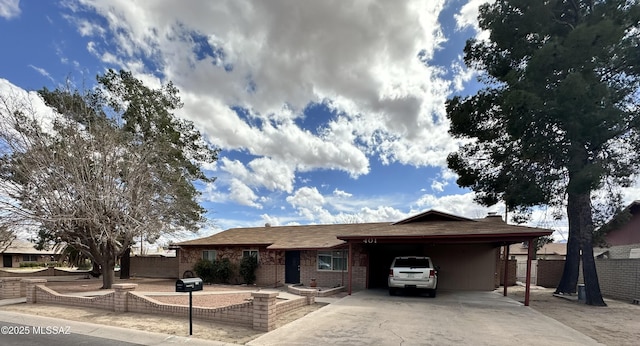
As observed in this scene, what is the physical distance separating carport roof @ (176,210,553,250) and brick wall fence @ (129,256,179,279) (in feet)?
Result: 11.2

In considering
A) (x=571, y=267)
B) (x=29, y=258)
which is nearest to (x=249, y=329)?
(x=571, y=267)

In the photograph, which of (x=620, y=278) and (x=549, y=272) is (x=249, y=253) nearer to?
(x=549, y=272)

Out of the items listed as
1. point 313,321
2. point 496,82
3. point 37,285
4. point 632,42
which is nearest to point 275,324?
point 313,321

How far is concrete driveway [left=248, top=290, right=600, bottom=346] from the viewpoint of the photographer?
6406 millimetres

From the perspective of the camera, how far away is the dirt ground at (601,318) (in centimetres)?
740

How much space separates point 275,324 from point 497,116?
43.9 feet

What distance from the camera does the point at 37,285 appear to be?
1114 cm

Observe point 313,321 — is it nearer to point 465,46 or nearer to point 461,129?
point 461,129

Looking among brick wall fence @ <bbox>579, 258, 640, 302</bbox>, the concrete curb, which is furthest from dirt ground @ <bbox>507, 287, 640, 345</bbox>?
the concrete curb

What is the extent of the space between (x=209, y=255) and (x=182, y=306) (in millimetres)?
11346

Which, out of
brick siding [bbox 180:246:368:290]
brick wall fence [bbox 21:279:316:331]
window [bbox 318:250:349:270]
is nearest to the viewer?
brick wall fence [bbox 21:279:316:331]

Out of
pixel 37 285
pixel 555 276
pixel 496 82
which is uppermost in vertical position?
pixel 496 82

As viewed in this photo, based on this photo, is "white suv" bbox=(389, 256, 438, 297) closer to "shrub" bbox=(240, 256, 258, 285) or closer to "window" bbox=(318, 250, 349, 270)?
"window" bbox=(318, 250, 349, 270)

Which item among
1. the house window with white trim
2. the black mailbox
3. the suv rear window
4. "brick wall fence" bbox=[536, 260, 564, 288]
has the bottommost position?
"brick wall fence" bbox=[536, 260, 564, 288]
